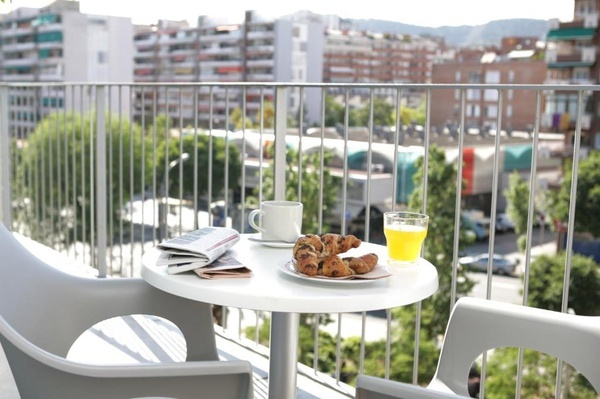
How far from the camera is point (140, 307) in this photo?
151cm

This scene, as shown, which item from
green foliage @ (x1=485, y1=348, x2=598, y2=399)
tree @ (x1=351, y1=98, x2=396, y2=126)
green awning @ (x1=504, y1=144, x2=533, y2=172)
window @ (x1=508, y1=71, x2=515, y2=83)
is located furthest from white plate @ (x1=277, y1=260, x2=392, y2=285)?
window @ (x1=508, y1=71, x2=515, y2=83)

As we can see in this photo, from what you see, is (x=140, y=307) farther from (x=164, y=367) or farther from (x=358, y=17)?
(x=358, y=17)

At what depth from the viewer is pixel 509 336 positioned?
1350 millimetres

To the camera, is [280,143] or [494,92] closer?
[280,143]

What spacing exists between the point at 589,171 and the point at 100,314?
2484 cm

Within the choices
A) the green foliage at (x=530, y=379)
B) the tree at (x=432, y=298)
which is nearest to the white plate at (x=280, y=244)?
the tree at (x=432, y=298)

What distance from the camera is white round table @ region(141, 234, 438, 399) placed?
1.07 m

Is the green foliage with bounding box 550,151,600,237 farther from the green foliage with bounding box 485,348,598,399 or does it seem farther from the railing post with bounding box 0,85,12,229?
the railing post with bounding box 0,85,12,229

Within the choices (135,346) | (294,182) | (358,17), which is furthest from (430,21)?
(135,346)

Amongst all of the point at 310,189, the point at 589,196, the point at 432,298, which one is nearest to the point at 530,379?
the point at 432,298

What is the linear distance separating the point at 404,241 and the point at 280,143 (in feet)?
4.22

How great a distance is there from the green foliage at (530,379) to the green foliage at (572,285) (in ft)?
8.80

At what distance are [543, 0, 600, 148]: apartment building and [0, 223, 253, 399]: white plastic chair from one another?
124ft

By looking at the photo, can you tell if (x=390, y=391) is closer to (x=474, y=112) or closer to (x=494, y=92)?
(x=494, y=92)
